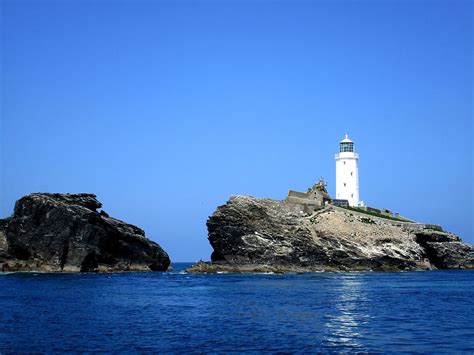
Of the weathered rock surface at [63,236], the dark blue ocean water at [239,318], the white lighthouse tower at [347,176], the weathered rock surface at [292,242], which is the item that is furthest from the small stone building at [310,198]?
the dark blue ocean water at [239,318]

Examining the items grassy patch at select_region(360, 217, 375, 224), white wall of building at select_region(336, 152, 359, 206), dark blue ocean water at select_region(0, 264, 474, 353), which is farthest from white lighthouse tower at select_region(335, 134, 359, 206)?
dark blue ocean water at select_region(0, 264, 474, 353)

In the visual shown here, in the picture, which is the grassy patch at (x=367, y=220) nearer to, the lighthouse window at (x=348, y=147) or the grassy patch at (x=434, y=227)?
the grassy patch at (x=434, y=227)

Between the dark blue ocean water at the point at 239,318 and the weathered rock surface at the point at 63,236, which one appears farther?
the weathered rock surface at the point at 63,236

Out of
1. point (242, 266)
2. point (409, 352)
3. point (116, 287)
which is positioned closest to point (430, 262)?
point (242, 266)

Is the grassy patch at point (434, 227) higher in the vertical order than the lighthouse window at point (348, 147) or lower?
lower

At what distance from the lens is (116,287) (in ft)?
198

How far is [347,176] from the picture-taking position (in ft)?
374

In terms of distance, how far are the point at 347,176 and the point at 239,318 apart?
80.2 m

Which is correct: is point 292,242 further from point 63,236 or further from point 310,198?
point 63,236

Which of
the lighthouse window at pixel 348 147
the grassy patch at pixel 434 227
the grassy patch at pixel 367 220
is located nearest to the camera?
the grassy patch at pixel 367 220

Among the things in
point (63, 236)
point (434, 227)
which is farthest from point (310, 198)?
point (63, 236)

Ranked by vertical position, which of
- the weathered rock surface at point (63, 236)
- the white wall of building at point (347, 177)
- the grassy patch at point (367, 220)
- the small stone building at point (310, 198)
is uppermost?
the white wall of building at point (347, 177)

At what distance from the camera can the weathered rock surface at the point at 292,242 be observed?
83188 millimetres

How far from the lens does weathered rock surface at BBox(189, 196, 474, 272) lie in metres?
83.2
